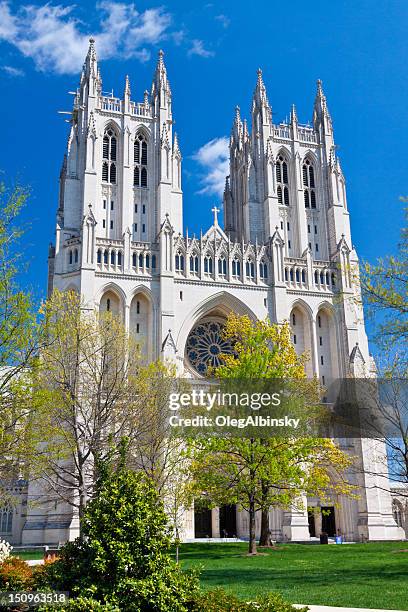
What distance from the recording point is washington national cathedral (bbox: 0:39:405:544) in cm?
4594

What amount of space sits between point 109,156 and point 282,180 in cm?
1519

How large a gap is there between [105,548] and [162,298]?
121 feet

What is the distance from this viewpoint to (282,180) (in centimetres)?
5603

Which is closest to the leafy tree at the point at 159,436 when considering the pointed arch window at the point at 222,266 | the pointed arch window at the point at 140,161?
the pointed arch window at the point at 222,266

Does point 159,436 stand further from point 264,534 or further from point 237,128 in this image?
point 237,128

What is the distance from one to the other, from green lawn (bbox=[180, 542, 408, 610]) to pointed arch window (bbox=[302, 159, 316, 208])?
36042 mm

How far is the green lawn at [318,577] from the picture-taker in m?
13.1

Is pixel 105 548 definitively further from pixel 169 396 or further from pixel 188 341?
pixel 188 341

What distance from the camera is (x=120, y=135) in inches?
2048

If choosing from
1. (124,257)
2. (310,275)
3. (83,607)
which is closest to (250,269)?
(310,275)

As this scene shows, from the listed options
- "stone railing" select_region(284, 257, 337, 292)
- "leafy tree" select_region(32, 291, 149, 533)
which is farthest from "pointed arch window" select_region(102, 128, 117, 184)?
"leafy tree" select_region(32, 291, 149, 533)

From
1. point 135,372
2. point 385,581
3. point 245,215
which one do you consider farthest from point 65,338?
point 245,215

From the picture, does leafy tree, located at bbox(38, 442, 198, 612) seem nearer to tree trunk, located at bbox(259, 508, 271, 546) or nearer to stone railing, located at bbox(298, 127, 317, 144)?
tree trunk, located at bbox(259, 508, 271, 546)

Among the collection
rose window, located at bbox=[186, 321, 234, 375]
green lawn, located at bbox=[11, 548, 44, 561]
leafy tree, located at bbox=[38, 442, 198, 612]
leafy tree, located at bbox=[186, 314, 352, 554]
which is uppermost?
rose window, located at bbox=[186, 321, 234, 375]
